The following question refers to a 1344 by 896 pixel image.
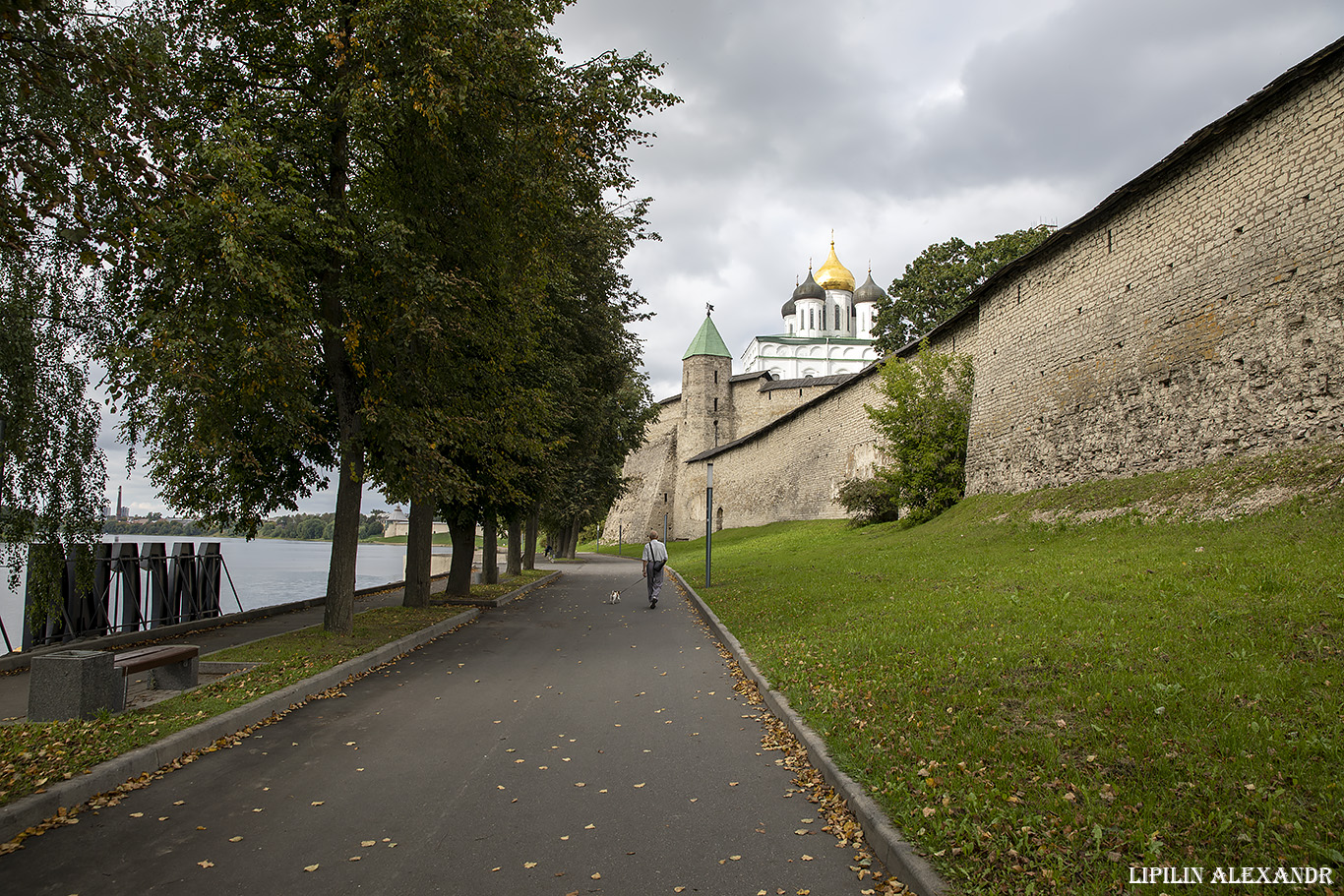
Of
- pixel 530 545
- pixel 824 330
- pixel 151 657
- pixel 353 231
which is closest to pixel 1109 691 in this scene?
pixel 151 657

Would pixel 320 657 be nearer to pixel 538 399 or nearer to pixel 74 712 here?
pixel 74 712

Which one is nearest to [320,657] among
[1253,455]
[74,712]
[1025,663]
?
[74,712]

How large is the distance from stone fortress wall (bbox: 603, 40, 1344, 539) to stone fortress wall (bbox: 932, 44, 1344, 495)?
3cm

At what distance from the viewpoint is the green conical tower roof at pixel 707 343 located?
70938 millimetres

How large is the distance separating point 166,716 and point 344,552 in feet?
15.4

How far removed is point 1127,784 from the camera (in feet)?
13.4

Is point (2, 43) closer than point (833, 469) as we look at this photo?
Yes

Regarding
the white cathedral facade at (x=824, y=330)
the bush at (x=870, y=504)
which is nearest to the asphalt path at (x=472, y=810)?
the bush at (x=870, y=504)

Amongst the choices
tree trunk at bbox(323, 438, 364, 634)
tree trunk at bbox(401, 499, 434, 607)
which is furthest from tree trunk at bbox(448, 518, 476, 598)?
tree trunk at bbox(323, 438, 364, 634)

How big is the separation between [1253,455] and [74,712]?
51.5 ft

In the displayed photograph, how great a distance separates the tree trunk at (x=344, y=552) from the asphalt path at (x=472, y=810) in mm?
3394

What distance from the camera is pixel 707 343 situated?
2805 inches

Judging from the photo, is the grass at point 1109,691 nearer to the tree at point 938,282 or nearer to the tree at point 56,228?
the tree at point 56,228

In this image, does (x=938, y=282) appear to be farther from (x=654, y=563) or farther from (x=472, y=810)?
(x=472, y=810)
